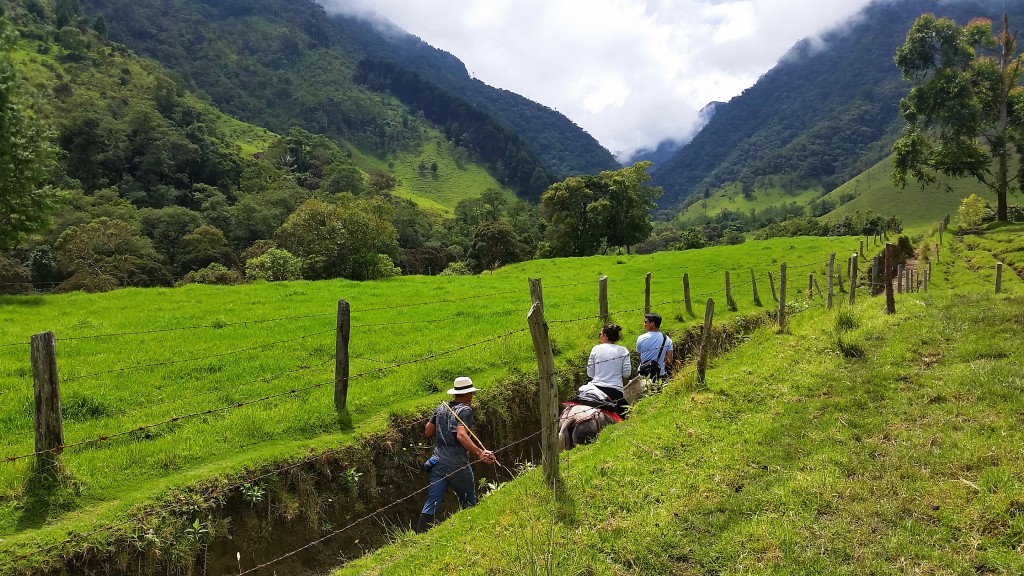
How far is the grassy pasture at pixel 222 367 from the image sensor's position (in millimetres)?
7406

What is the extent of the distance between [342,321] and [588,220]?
5740 centimetres

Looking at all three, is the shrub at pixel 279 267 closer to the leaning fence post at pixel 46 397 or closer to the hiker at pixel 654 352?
the leaning fence post at pixel 46 397

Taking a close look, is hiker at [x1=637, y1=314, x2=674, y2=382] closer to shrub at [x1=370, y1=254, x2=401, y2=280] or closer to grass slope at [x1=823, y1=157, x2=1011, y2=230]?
shrub at [x1=370, y1=254, x2=401, y2=280]

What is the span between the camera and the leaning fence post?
646cm

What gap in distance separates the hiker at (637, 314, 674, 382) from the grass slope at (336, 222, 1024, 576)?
1.70 metres

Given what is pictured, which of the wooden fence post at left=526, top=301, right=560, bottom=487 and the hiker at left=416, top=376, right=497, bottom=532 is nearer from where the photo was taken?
the wooden fence post at left=526, top=301, right=560, bottom=487

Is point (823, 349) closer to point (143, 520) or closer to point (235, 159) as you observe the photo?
point (143, 520)

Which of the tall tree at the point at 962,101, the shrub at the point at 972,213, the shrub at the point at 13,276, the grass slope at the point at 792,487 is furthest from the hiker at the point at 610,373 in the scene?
the shrub at the point at 972,213

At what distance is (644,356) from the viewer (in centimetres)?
1136

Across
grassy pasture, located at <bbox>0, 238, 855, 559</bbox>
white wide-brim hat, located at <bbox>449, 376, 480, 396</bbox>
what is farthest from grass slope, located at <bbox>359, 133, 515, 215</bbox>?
white wide-brim hat, located at <bbox>449, 376, 480, 396</bbox>

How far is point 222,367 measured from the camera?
39.6 feet

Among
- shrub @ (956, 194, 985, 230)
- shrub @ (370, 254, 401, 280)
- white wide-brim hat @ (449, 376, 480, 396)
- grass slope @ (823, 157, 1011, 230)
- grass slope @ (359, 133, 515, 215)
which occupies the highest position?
grass slope @ (359, 133, 515, 215)

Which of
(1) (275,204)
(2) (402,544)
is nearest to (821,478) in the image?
(2) (402,544)

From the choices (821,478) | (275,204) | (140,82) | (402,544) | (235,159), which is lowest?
(402,544)
